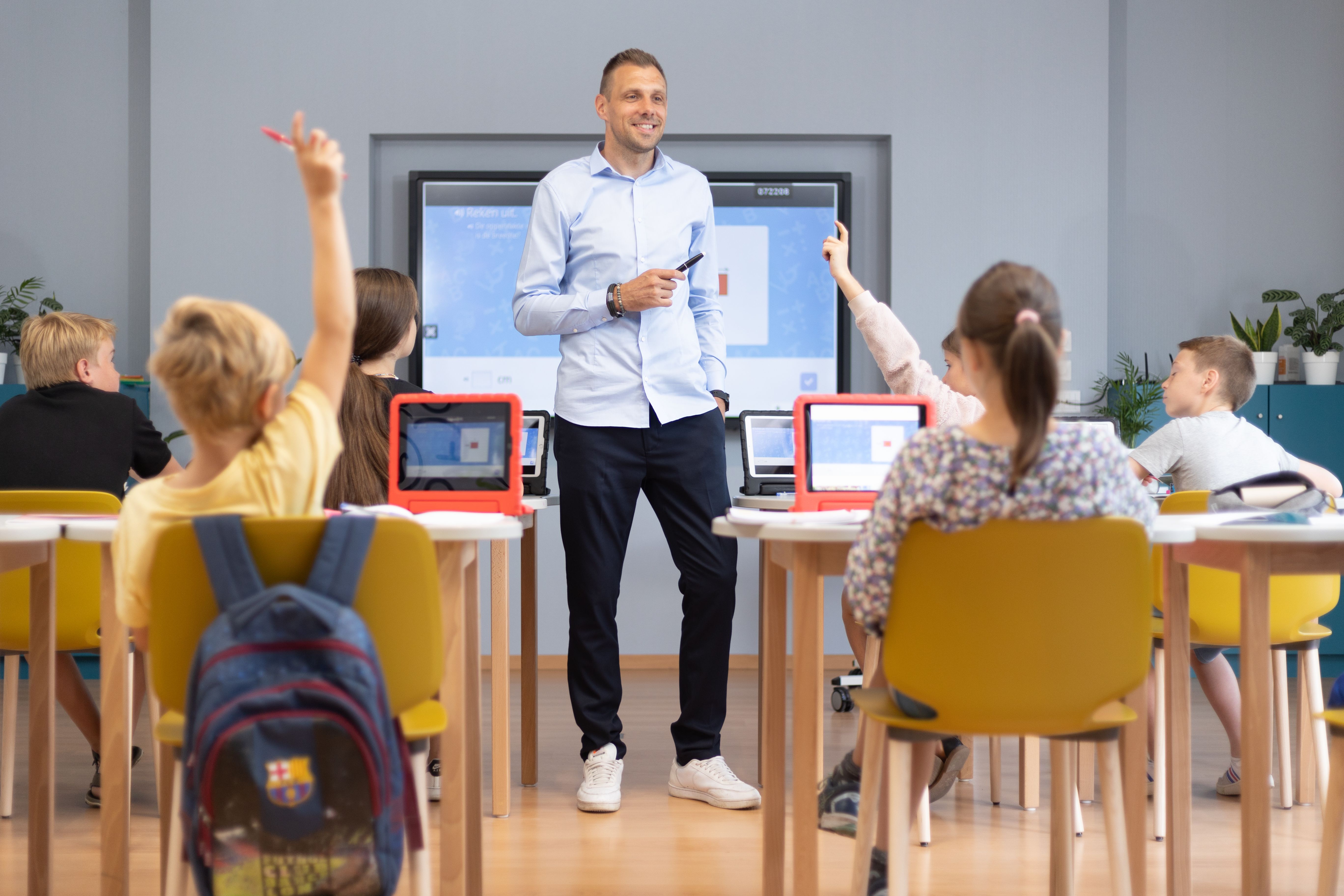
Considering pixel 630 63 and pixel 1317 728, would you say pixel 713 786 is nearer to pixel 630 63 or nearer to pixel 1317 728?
pixel 1317 728

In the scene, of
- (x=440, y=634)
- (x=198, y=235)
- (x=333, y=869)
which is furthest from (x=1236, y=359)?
(x=198, y=235)

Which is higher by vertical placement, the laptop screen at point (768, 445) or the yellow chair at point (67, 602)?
the laptop screen at point (768, 445)

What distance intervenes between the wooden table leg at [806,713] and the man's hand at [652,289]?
0.91m

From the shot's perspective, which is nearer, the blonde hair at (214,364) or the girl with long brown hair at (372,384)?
the blonde hair at (214,364)

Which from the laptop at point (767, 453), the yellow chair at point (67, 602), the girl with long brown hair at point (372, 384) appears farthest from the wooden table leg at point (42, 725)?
the laptop at point (767, 453)

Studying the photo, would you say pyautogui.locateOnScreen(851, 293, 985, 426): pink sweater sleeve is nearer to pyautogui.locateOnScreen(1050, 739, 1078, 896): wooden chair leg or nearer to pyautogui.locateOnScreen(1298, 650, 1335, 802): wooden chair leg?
pyautogui.locateOnScreen(1050, 739, 1078, 896): wooden chair leg

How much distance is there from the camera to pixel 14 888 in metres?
2.08

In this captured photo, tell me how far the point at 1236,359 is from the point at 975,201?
181 cm

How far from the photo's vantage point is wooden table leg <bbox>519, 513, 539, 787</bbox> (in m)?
2.88

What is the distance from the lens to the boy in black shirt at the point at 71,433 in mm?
2699

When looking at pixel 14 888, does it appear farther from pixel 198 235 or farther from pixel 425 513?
pixel 198 235

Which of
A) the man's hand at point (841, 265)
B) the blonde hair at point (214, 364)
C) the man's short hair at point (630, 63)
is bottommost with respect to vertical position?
the blonde hair at point (214, 364)

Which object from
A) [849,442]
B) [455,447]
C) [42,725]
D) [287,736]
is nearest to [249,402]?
[287,736]

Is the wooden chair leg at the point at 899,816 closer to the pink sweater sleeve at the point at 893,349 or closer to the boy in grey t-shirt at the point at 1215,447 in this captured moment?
the pink sweater sleeve at the point at 893,349
